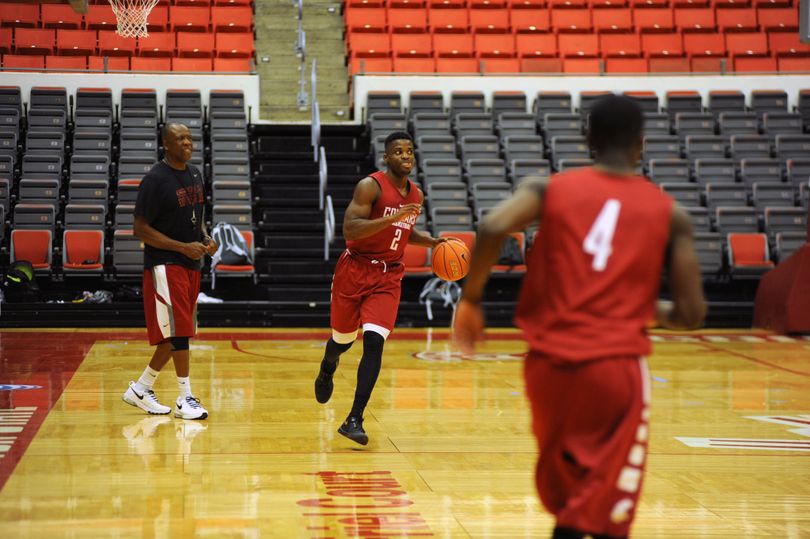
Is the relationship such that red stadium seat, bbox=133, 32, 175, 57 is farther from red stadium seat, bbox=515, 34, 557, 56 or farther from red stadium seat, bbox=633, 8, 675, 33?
red stadium seat, bbox=633, 8, 675, 33

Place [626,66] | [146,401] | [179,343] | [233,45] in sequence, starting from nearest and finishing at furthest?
[179,343] < [146,401] < [626,66] < [233,45]

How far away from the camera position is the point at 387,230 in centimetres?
544

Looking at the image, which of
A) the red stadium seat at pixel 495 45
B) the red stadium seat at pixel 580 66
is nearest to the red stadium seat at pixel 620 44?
the red stadium seat at pixel 580 66

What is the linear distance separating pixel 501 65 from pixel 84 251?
7207 mm

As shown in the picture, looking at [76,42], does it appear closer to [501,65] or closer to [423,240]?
[501,65]

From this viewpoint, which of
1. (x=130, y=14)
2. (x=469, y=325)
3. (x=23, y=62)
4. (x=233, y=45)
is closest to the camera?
(x=469, y=325)

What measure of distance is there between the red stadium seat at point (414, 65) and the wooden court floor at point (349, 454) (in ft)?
26.3

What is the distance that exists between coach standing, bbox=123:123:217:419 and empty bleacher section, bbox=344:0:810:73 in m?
10.4

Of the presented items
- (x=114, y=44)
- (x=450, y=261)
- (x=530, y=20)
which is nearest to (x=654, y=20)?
(x=530, y=20)

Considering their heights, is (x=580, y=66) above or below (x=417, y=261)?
above

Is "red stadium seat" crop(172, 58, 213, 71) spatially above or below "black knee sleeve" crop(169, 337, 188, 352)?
above

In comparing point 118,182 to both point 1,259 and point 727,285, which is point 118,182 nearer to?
point 1,259

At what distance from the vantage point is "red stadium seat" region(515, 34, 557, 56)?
16828mm

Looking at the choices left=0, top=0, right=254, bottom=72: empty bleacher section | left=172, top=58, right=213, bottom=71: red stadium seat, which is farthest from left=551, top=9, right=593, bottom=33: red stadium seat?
left=172, top=58, right=213, bottom=71: red stadium seat
